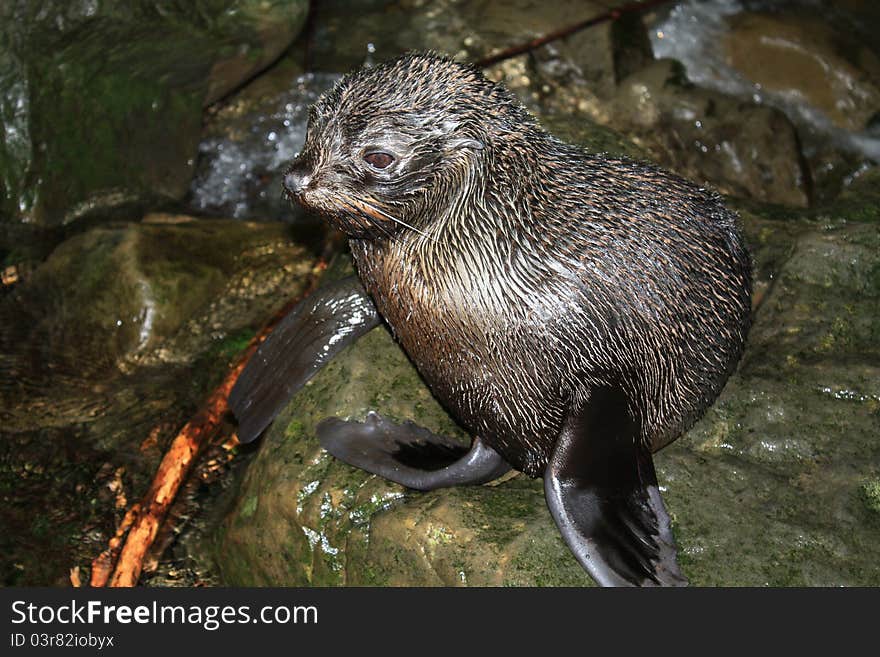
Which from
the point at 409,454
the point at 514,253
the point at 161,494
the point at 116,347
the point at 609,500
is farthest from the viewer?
the point at 116,347

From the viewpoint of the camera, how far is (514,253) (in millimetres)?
4637

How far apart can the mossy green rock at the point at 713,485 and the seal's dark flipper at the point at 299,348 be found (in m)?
0.09

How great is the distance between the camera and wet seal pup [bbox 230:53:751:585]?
4.45m

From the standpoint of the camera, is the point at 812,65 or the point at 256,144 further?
the point at 812,65

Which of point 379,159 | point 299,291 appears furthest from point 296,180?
point 299,291

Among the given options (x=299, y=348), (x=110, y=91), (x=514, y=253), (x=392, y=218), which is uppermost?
(x=392, y=218)

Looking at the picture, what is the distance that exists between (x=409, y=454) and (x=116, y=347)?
255 centimetres

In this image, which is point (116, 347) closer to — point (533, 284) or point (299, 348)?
point (299, 348)

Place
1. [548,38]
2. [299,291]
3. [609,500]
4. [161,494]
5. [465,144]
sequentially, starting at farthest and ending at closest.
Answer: [548,38] → [299,291] → [161,494] → [609,500] → [465,144]

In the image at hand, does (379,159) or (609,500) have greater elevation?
(379,159)

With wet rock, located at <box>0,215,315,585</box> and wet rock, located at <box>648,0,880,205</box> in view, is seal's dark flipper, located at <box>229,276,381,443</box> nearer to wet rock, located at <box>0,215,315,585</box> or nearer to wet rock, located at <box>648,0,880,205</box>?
wet rock, located at <box>0,215,315,585</box>

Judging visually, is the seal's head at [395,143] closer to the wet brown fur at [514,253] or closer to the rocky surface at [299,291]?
the wet brown fur at [514,253]

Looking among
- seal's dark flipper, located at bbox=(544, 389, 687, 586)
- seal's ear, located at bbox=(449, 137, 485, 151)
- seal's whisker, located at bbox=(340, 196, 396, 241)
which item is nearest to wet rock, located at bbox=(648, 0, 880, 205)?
seal's dark flipper, located at bbox=(544, 389, 687, 586)

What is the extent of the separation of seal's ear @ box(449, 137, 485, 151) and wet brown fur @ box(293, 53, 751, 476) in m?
0.01
